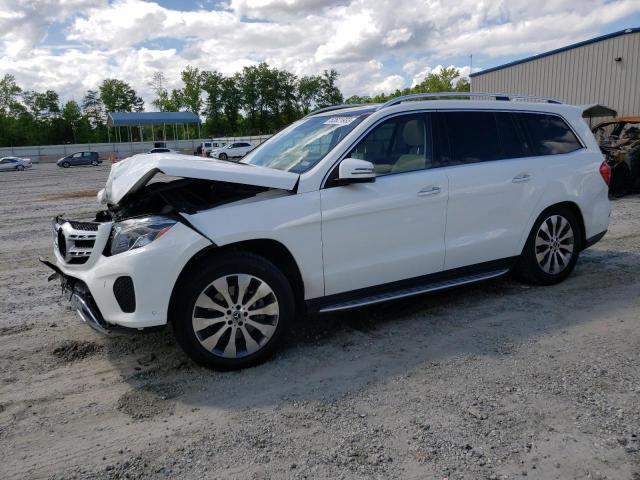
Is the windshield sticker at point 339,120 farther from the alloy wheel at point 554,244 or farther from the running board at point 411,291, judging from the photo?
the alloy wheel at point 554,244


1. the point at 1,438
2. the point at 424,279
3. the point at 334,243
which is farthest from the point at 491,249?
the point at 1,438

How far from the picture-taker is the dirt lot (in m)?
2.76

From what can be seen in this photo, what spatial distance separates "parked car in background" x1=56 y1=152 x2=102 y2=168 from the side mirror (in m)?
50.9

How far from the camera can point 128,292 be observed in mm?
3465

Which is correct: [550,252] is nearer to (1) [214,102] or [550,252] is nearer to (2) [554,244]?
(2) [554,244]

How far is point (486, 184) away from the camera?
15.5 ft

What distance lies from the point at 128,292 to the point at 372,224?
72.5 inches

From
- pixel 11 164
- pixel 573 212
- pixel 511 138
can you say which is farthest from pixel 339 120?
pixel 11 164

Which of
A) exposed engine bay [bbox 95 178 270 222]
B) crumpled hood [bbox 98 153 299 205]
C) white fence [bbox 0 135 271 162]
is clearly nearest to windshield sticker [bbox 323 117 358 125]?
crumpled hood [bbox 98 153 299 205]

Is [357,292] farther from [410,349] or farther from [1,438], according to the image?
[1,438]

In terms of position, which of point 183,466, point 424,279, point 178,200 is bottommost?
point 183,466

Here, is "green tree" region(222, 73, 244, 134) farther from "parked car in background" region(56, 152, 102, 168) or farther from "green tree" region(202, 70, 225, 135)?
"parked car in background" region(56, 152, 102, 168)

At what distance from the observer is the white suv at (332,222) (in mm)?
3578

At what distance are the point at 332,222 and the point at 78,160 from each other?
168ft
